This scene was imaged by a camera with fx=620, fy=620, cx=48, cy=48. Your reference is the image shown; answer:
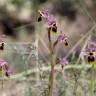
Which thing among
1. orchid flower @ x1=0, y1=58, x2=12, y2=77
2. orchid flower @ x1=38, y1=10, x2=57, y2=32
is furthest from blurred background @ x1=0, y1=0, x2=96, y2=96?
orchid flower @ x1=0, y1=58, x2=12, y2=77

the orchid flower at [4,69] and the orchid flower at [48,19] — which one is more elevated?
the orchid flower at [48,19]

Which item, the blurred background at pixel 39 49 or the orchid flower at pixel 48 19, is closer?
the orchid flower at pixel 48 19

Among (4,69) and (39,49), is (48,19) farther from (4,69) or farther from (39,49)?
(39,49)

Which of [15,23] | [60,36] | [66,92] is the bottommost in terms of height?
[66,92]

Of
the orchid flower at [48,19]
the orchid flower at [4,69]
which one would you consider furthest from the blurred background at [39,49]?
the orchid flower at [4,69]

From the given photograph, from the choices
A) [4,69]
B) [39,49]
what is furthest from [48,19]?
[39,49]

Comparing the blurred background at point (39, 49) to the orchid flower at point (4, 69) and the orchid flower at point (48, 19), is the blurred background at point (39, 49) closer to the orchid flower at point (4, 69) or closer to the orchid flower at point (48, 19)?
the orchid flower at point (48, 19)

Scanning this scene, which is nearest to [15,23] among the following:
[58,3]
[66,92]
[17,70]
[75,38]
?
[58,3]

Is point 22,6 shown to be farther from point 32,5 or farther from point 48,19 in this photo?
point 48,19
